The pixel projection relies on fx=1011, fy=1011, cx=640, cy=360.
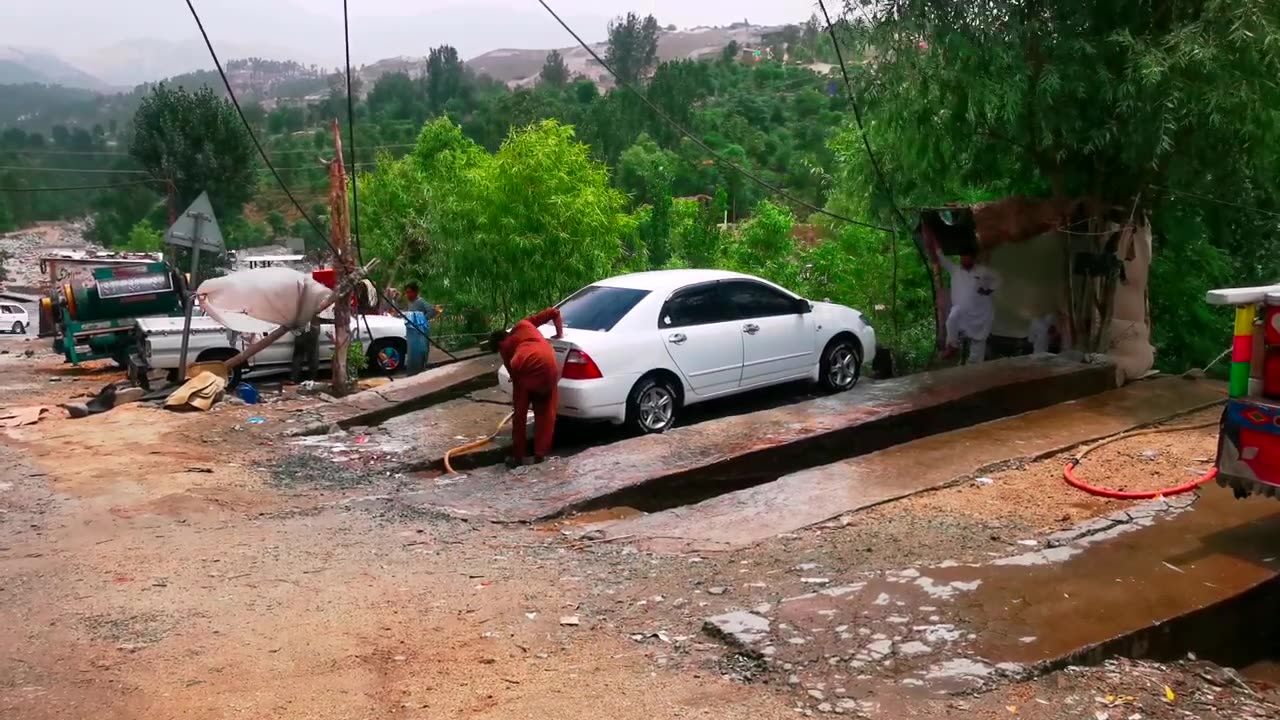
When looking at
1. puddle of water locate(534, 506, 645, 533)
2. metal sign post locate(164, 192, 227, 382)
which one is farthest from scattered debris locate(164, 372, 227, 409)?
puddle of water locate(534, 506, 645, 533)

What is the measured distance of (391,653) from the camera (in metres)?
4.76

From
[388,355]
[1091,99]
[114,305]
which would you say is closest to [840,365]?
[1091,99]

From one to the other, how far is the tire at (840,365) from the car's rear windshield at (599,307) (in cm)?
251

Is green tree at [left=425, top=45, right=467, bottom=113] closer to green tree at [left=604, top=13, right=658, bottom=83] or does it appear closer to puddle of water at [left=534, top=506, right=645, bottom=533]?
green tree at [left=604, top=13, right=658, bottom=83]

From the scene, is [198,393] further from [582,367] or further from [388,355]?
[582,367]

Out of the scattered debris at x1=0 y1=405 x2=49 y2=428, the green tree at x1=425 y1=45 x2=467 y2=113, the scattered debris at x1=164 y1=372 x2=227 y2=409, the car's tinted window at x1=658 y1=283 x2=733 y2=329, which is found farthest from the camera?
the green tree at x1=425 y1=45 x2=467 y2=113

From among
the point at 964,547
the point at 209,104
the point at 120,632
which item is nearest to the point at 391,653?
the point at 120,632

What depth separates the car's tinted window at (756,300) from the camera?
1037 cm

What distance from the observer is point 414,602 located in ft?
18.1

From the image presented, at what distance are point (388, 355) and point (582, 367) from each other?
24.1 feet

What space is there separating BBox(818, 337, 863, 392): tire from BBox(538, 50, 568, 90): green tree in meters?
99.4

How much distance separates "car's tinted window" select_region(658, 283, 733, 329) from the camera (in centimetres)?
977

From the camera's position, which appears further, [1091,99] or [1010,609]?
[1091,99]

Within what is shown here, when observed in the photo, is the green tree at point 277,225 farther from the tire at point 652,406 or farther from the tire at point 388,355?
the tire at point 652,406
